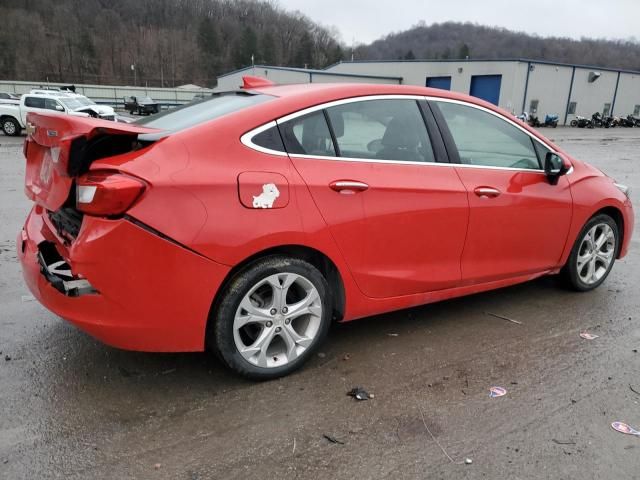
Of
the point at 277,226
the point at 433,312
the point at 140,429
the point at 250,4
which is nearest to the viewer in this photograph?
the point at 140,429

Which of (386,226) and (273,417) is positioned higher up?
(386,226)

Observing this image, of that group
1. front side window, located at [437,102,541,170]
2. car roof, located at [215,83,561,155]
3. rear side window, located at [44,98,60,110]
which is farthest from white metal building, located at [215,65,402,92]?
car roof, located at [215,83,561,155]

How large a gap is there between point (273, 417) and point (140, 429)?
0.65m

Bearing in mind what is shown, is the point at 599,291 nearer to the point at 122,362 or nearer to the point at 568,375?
the point at 568,375

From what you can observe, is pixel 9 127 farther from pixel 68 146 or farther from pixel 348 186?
pixel 348 186

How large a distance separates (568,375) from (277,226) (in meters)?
2.00

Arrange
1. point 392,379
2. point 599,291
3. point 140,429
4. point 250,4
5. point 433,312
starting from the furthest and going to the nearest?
point 250,4 < point 599,291 < point 433,312 < point 392,379 < point 140,429

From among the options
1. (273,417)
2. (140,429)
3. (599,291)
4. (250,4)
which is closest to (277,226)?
(273,417)

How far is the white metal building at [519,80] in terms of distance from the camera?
43188mm

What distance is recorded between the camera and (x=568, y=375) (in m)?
3.16

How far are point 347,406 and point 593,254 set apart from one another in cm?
292

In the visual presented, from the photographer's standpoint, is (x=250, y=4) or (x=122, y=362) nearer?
(x=122, y=362)

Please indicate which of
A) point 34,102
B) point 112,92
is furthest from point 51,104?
point 112,92

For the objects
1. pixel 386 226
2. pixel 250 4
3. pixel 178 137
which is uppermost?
pixel 250 4
